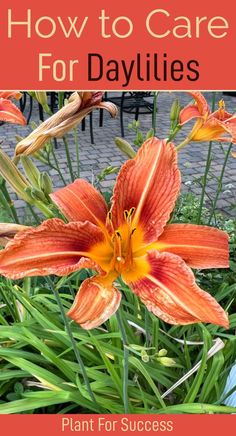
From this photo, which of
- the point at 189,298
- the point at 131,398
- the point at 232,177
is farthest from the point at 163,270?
the point at 232,177

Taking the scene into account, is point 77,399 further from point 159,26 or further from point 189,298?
point 159,26

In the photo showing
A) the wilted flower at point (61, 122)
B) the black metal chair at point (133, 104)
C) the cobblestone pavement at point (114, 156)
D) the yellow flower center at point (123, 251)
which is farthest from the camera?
the black metal chair at point (133, 104)

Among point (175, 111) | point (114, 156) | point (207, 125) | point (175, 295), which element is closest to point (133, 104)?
point (114, 156)

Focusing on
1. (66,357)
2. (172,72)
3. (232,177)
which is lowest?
(232,177)

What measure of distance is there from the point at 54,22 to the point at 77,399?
2.27ft

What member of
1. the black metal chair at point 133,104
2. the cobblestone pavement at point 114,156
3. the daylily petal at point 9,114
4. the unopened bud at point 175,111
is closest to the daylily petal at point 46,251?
the daylily petal at point 9,114

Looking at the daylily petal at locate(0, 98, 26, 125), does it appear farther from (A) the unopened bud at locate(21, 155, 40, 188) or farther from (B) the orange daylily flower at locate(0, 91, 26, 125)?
(A) the unopened bud at locate(21, 155, 40, 188)

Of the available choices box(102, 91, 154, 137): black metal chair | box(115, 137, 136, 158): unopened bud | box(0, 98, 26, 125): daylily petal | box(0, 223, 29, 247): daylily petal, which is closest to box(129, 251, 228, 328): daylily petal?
box(0, 223, 29, 247): daylily petal

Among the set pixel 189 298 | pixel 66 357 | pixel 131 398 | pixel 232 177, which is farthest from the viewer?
pixel 232 177

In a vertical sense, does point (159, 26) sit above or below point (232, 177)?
above

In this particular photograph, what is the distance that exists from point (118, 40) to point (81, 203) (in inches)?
8.7

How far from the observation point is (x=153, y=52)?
624 mm

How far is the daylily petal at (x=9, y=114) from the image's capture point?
870 mm

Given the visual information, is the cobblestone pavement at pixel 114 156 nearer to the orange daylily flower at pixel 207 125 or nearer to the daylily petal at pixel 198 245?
the orange daylily flower at pixel 207 125
